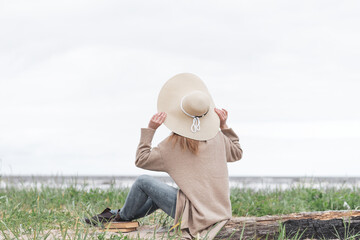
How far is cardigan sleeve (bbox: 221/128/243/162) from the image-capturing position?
15.8 feet

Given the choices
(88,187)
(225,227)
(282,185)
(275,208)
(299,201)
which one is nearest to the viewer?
(225,227)

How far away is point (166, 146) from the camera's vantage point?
449 cm

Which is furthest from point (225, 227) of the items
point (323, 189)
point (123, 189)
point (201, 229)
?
point (323, 189)

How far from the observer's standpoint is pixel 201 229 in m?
4.59

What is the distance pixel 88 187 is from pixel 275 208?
3023mm

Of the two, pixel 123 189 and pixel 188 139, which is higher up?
pixel 188 139

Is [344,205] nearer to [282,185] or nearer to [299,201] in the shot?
[299,201]

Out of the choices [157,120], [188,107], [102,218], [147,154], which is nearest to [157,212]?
[102,218]

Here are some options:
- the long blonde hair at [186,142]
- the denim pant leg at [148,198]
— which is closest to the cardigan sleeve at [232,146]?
the long blonde hair at [186,142]

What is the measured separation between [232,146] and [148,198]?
1.04 metres

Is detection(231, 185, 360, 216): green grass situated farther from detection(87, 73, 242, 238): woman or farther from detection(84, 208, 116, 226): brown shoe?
detection(84, 208, 116, 226): brown shoe

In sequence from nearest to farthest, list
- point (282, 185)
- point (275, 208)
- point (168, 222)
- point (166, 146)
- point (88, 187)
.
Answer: point (166, 146) → point (168, 222) → point (275, 208) → point (88, 187) → point (282, 185)

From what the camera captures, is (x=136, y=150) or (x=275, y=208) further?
(x=275, y=208)

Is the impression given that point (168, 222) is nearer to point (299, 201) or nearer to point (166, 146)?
point (166, 146)
